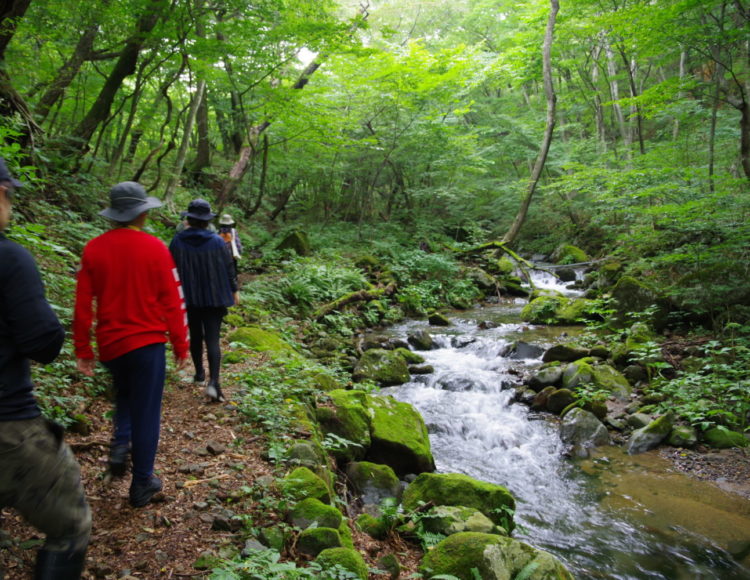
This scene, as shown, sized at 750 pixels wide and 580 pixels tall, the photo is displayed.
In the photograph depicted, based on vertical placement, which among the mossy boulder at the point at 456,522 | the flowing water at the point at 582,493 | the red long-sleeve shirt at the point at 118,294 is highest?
the red long-sleeve shirt at the point at 118,294

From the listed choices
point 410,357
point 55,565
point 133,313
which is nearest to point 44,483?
point 55,565

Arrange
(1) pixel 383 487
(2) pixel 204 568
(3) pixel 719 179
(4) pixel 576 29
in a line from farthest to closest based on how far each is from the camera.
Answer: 1. (4) pixel 576 29
2. (3) pixel 719 179
3. (1) pixel 383 487
4. (2) pixel 204 568

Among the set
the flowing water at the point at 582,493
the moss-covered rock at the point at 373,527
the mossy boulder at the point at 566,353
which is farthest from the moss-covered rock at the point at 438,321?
the moss-covered rock at the point at 373,527

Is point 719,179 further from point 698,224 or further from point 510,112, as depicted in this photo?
point 510,112

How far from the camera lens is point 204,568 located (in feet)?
8.41

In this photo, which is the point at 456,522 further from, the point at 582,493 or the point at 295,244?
the point at 295,244

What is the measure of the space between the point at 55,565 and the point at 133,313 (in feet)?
4.44

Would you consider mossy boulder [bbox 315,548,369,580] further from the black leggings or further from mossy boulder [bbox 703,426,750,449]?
mossy boulder [bbox 703,426,750,449]

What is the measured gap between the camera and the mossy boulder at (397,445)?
5.58m

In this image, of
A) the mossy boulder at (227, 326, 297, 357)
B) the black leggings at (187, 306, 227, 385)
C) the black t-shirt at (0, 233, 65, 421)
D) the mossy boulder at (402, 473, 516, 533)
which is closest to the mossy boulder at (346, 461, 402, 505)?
the mossy boulder at (402, 473, 516, 533)

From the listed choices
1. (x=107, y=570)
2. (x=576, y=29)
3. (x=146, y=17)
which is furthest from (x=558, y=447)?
(x=576, y=29)

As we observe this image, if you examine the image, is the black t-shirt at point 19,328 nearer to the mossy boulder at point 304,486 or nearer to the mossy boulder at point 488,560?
the mossy boulder at point 304,486

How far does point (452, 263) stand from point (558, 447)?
10.9 m

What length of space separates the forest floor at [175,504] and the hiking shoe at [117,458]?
0.08 metres
